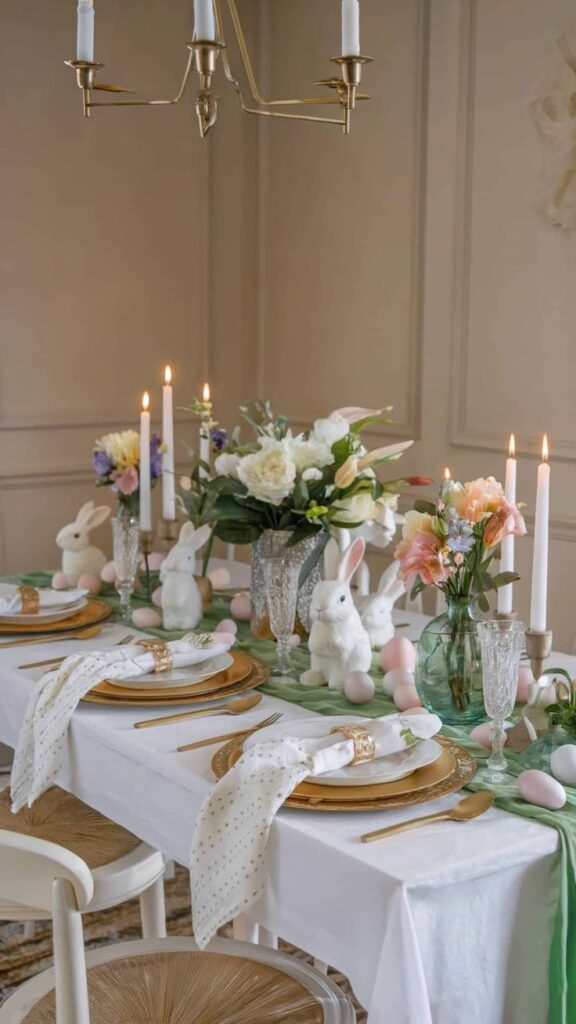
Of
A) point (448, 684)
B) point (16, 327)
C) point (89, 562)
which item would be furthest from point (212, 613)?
point (16, 327)

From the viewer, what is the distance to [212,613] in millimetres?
2393

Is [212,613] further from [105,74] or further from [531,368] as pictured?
[105,74]

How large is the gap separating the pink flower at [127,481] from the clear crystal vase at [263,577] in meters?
0.35

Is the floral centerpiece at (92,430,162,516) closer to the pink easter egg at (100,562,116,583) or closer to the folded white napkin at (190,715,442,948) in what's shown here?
the pink easter egg at (100,562,116,583)

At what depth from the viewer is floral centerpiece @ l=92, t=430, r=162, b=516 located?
243cm

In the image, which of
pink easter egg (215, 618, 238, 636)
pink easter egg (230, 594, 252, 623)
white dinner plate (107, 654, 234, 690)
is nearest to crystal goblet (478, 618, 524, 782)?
white dinner plate (107, 654, 234, 690)

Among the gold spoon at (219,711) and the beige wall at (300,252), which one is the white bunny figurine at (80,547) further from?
the beige wall at (300,252)

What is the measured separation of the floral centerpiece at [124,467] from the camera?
7.96 feet

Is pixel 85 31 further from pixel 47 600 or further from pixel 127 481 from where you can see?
pixel 47 600

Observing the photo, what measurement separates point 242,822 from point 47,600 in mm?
1034

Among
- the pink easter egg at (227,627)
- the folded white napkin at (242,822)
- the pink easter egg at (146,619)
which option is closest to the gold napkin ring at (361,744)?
the folded white napkin at (242,822)

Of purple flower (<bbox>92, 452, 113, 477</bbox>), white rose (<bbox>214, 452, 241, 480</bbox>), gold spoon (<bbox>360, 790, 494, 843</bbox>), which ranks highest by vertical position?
white rose (<bbox>214, 452, 241, 480</bbox>)

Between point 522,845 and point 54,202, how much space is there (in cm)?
306

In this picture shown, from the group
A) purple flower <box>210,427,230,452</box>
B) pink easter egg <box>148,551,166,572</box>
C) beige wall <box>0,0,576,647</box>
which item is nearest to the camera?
purple flower <box>210,427,230,452</box>
